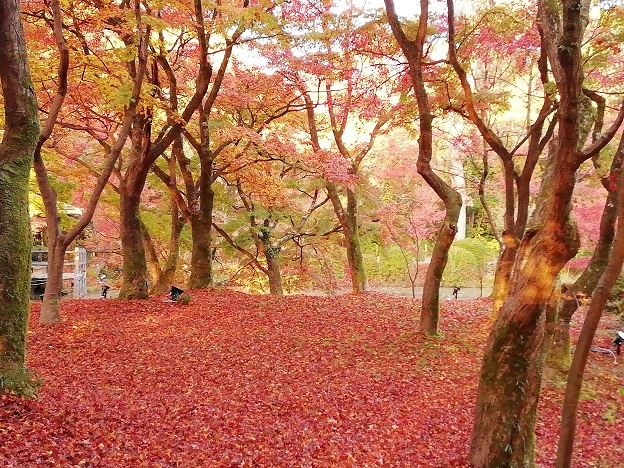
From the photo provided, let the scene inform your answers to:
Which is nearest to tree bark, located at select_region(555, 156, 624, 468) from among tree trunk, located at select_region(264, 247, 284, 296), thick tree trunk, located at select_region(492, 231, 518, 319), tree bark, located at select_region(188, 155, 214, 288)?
thick tree trunk, located at select_region(492, 231, 518, 319)

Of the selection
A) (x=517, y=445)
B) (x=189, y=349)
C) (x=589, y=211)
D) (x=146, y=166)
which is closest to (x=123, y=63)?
(x=146, y=166)

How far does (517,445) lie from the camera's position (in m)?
4.63

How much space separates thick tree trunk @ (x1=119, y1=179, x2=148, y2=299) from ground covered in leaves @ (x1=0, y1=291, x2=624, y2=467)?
74 centimetres

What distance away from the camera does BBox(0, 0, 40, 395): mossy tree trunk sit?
465 centimetres

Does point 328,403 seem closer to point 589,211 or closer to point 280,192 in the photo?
point 280,192

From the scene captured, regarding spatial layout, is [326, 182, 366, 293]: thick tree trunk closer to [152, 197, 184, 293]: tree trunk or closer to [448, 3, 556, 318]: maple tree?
[152, 197, 184, 293]: tree trunk

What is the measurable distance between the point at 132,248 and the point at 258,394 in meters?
6.34

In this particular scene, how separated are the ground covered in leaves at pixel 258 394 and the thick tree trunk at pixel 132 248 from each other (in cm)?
74

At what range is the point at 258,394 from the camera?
6.20 metres

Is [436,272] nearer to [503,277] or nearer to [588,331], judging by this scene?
[503,277]

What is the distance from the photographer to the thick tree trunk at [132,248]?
11070 millimetres

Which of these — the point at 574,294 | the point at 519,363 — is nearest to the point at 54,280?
the point at 519,363

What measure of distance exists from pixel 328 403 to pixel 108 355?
3520mm

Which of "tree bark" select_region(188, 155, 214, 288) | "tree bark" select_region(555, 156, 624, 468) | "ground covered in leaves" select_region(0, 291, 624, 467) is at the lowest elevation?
"ground covered in leaves" select_region(0, 291, 624, 467)
